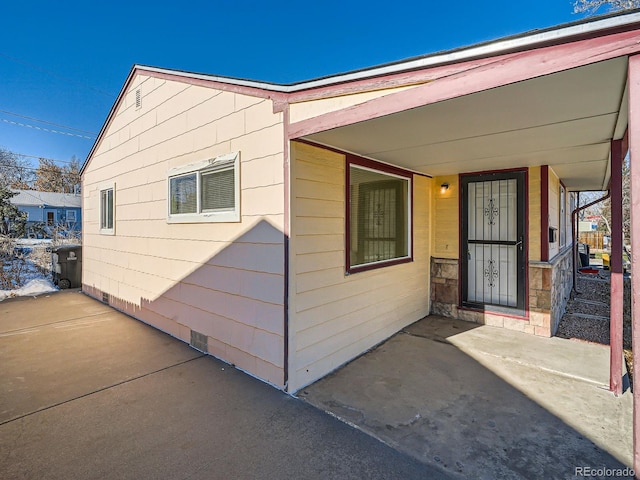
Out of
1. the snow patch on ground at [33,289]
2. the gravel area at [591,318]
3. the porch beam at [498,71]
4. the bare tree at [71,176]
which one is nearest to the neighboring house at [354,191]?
the porch beam at [498,71]

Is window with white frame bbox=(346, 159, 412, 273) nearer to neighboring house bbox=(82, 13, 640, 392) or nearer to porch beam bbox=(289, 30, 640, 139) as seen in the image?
neighboring house bbox=(82, 13, 640, 392)

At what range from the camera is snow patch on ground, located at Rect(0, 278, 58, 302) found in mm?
6742

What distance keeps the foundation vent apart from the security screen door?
386cm

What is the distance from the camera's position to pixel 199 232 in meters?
3.85

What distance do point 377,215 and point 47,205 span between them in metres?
26.9

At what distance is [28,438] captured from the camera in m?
2.20

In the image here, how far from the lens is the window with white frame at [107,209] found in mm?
5957

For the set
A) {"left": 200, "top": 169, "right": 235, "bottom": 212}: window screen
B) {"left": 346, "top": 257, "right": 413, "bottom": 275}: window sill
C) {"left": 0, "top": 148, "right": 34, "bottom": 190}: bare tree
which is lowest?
{"left": 346, "top": 257, "right": 413, "bottom": 275}: window sill

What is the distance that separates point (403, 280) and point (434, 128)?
8.24 feet

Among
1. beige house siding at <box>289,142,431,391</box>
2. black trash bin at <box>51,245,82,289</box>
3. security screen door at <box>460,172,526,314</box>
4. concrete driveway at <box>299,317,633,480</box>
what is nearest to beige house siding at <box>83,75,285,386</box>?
beige house siding at <box>289,142,431,391</box>

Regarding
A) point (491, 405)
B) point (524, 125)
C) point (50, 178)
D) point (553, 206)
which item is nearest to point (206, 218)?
point (524, 125)

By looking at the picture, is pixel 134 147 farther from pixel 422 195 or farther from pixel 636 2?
pixel 636 2

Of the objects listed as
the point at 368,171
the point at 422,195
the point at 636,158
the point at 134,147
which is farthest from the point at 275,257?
the point at 134,147

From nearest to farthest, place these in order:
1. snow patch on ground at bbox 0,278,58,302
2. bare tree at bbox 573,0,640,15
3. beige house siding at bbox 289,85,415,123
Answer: beige house siding at bbox 289,85,415,123, snow patch on ground at bbox 0,278,58,302, bare tree at bbox 573,0,640,15
